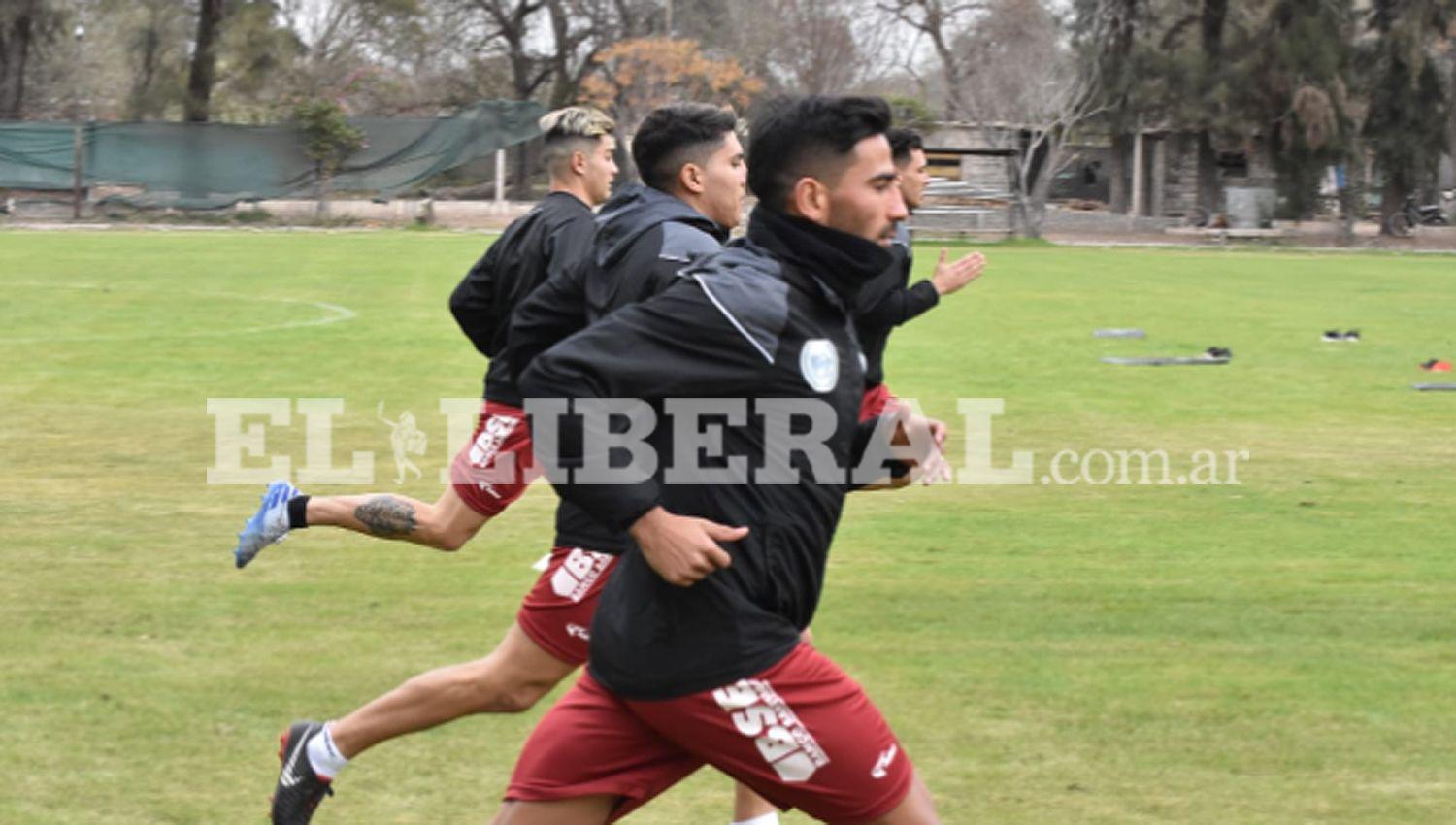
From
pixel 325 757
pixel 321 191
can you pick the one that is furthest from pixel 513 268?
pixel 321 191

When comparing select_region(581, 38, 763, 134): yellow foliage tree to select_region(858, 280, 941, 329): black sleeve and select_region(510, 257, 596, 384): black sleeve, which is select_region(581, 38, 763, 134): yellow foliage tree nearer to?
select_region(858, 280, 941, 329): black sleeve

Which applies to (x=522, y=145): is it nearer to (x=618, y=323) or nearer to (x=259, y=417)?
(x=259, y=417)

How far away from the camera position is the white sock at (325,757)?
562 cm

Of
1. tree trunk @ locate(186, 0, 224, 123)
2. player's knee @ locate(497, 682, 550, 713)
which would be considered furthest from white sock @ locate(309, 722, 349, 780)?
tree trunk @ locate(186, 0, 224, 123)

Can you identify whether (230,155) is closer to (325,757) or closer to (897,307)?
(897,307)

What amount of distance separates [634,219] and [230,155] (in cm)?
4412

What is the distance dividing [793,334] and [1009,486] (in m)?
8.63

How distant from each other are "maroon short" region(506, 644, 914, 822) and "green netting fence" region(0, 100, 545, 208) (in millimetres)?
45022

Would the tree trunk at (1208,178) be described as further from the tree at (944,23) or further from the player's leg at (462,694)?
the player's leg at (462,694)

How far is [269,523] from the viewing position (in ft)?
23.1

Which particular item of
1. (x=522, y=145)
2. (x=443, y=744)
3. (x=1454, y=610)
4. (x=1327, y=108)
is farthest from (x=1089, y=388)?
(x=1327, y=108)

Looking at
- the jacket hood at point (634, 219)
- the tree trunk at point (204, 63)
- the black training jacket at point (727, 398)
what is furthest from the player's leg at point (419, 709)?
the tree trunk at point (204, 63)

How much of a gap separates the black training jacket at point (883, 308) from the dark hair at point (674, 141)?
158cm

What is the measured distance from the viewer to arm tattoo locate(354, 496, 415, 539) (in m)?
6.85
